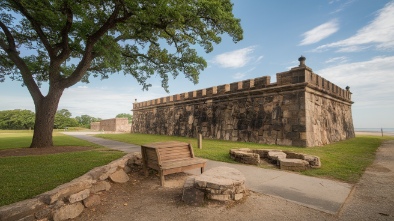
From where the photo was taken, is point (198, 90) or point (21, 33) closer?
point (21, 33)

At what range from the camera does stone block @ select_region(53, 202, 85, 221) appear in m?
3.09

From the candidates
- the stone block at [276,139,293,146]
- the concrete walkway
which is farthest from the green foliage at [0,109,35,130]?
the concrete walkway

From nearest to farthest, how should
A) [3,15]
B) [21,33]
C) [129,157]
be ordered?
[129,157] → [3,15] → [21,33]

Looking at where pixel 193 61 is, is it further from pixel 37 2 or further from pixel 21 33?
pixel 21 33

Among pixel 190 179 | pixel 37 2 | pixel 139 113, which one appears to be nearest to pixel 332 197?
pixel 190 179

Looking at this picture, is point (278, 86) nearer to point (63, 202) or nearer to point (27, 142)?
point (63, 202)

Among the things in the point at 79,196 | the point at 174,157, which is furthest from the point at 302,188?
the point at 79,196

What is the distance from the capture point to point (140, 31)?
1043 centimetres

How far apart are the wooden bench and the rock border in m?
2.05

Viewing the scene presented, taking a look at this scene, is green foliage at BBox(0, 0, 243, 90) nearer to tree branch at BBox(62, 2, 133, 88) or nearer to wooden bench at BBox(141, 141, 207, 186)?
tree branch at BBox(62, 2, 133, 88)

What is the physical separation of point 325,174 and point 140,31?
10027 mm

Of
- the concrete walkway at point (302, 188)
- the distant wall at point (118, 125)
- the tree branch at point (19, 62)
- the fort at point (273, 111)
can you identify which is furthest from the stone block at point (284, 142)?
the distant wall at point (118, 125)

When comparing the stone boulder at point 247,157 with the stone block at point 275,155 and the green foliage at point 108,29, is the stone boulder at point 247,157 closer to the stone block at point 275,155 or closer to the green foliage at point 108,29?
the stone block at point 275,155

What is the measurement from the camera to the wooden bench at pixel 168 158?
453 cm
